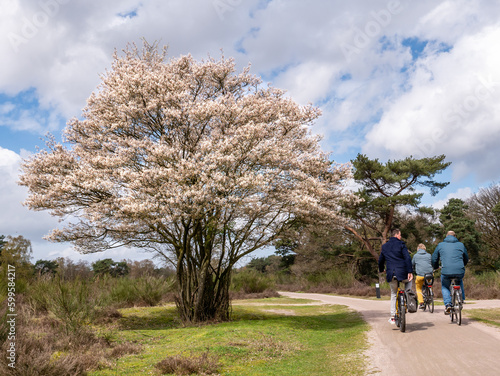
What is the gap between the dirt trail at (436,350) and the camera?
5582mm

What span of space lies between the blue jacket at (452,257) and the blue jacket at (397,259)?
150cm

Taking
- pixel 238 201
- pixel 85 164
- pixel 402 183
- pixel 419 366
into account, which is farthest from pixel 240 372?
pixel 402 183

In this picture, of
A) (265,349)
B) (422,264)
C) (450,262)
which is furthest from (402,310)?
(422,264)

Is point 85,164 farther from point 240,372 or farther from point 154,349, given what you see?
point 240,372

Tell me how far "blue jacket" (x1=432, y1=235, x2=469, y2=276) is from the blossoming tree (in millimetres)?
4268

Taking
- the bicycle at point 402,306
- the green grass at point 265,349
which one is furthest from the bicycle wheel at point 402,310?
the green grass at point 265,349

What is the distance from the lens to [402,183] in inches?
1308

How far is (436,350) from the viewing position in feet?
22.0

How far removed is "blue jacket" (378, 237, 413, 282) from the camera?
8.70 m

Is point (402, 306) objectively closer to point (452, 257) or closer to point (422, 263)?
point (452, 257)

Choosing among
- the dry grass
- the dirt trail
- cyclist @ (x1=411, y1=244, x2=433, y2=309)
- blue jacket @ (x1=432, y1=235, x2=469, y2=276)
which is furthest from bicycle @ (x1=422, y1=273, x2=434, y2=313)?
the dry grass

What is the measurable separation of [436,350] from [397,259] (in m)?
2.39

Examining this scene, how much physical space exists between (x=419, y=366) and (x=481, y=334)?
2981mm

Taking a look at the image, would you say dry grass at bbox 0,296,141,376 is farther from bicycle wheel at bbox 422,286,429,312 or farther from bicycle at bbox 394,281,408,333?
bicycle wheel at bbox 422,286,429,312
